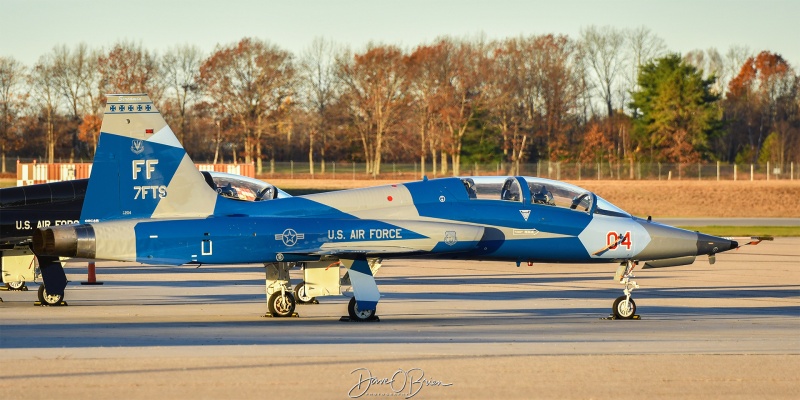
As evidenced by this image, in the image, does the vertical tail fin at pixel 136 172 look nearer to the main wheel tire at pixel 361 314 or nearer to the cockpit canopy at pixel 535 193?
the main wheel tire at pixel 361 314

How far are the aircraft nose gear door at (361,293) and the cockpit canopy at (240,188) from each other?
11.6ft

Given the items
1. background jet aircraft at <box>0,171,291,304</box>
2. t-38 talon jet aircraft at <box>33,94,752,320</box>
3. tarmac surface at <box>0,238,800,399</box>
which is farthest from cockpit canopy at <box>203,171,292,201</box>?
t-38 talon jet aircraft at <box>33,94,752,320</box>

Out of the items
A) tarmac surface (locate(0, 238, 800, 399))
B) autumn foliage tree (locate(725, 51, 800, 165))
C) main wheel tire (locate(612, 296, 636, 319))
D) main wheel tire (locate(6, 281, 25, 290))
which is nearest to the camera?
tarmac surface (locate(0, 238, 800, 399))

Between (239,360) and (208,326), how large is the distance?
11.5 ft

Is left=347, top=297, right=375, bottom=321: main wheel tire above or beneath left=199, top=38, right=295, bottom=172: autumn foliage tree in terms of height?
beneath

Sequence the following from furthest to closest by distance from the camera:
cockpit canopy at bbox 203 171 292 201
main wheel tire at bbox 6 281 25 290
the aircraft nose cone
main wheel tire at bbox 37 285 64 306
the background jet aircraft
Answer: main wheel tire at bbox 6 281 25 290 < cockpit canopy at bbox 203 171 292 201 < the background jet aircraft < main wheel tire at bbox 37 285 64 306 < the aircraft nose cone

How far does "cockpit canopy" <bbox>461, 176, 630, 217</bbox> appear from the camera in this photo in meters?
17.5

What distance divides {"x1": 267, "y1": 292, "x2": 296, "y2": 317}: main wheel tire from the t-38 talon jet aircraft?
0.05ft

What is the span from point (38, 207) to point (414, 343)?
8.65 metres

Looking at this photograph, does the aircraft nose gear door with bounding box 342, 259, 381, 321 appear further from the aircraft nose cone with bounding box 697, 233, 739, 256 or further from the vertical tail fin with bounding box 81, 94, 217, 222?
the aircraft nose cone with bounding box 697, 233, 739, 256

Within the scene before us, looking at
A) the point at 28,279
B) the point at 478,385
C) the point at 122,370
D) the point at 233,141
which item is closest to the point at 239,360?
the point at 122,370

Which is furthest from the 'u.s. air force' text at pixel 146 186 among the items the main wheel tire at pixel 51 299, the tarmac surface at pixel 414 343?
the main wheel tire at pixel 51 299

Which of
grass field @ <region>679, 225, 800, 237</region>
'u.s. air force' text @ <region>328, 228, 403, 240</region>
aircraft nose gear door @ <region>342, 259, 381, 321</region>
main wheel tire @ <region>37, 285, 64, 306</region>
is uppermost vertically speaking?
'u.s. air force' text @ <region>328, 228, 403, 240</region>

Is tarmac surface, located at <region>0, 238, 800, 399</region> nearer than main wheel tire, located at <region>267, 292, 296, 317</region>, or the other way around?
tarmac surface, located at <region>0, 238, 800, 399</region>
